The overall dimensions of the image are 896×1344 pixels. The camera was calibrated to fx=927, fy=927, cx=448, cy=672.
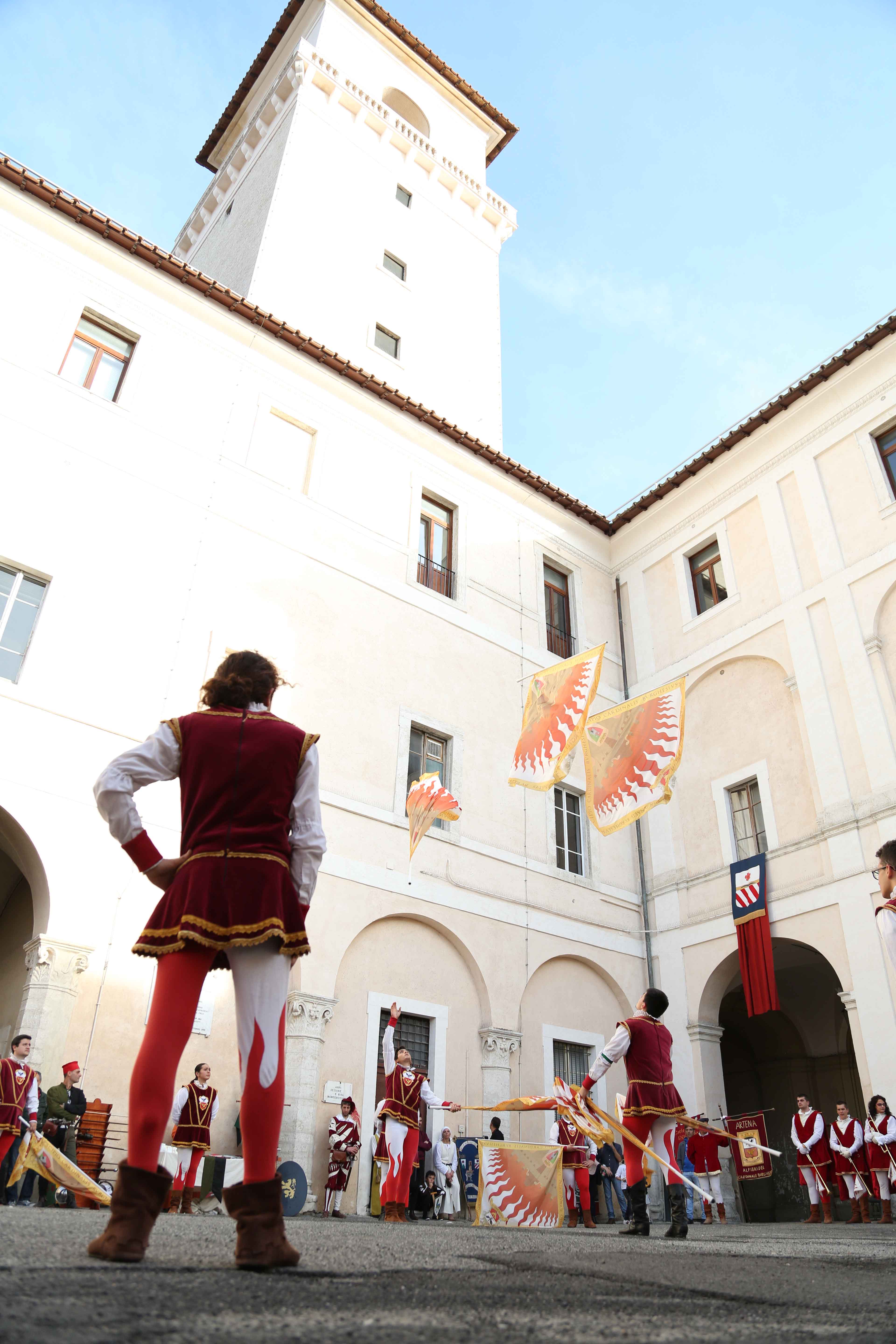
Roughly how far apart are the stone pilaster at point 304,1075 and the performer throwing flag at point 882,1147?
6943 mm

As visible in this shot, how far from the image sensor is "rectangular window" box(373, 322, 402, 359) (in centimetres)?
2217

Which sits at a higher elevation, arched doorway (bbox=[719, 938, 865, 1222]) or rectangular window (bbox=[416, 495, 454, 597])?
rectangular window (bbox=[416, 495, 454, 597])

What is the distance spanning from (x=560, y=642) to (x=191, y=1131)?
12311mm

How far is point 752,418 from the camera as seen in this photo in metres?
18.3

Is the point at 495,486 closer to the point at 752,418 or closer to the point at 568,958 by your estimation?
the point at 752,418

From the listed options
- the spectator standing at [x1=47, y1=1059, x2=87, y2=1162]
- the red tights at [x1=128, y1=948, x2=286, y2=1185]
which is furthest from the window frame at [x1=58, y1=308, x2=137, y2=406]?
the red tights at [x1=128, y1=948, x2=286, y2=1185]

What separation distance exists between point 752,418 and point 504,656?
6.80 meters

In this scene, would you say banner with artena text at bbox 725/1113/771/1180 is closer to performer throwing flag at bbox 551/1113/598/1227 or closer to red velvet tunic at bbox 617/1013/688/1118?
performer throwing flag at bbox 551/1113/598/1227

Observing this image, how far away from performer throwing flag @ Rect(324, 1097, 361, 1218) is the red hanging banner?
664cm

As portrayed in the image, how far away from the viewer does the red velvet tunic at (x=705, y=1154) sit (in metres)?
14.3

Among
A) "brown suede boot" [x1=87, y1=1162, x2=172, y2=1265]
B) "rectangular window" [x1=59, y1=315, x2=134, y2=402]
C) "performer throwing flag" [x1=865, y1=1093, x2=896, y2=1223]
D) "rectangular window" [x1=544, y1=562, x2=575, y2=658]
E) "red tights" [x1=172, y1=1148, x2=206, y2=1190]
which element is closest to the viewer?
"brown suede boot" [x1=87, y1=1162, x2=172, y2=1265]

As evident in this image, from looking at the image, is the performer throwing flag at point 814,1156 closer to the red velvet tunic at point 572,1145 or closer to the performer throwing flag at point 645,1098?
the red velvet tunic at point 572,1145

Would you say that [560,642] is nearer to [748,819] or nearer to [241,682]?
[748,819]

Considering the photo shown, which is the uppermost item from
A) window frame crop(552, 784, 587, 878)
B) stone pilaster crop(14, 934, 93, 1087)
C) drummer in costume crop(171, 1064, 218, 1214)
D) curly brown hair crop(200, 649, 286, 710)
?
window frame crop(552, 784, 587, 878)
